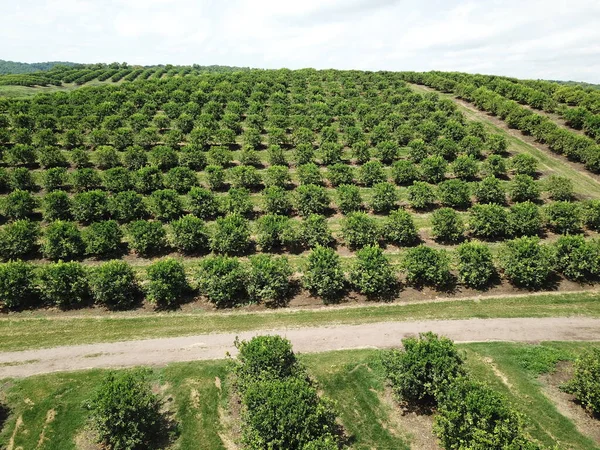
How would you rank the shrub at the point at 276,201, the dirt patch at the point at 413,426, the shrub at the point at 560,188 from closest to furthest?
1. the dirt patch at the point at 413,426
2. the shrub at the point at 276,201
3. the shrub at the point at 560,188

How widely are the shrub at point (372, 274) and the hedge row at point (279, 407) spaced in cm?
1179

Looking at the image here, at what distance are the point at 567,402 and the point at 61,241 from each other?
42332 millimetres

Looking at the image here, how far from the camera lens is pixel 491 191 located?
145 ft

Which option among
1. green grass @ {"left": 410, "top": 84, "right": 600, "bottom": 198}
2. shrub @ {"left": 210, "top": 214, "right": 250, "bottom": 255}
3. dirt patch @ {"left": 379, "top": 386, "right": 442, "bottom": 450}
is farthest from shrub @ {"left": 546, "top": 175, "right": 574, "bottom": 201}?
shrub @ {"left": 210, "top": 214, "right": 250, "bottom": 255}

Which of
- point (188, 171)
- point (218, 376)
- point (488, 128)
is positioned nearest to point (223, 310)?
point (218, 376)

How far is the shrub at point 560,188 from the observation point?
44625 mm

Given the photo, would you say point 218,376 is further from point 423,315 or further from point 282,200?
point 282,200

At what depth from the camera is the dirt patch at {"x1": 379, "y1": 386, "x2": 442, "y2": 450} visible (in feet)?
60.9

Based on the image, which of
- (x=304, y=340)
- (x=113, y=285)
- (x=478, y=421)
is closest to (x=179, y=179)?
(x=113, y=285)

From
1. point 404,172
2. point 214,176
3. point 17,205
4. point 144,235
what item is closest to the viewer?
point 144,235

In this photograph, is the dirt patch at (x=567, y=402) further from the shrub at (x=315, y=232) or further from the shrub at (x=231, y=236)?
the shrub at (x=231, y=236)

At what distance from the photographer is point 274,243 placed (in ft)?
125

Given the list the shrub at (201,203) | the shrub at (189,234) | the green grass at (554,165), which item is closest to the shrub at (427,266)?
A: the shrub at (189,234)

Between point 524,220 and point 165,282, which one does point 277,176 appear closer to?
point 165,282
